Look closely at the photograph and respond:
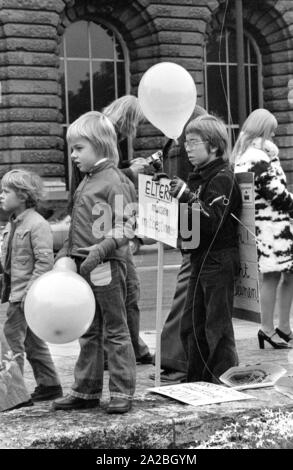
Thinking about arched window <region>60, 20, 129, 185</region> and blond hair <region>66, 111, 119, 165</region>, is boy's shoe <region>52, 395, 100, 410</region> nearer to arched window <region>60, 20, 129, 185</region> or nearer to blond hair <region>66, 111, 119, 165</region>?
blond hair <region>66, 111, 119, 165</region>

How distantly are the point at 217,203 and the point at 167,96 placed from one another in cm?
62

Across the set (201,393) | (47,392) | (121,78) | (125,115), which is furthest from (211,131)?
(121,78)

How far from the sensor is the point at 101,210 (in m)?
4.55

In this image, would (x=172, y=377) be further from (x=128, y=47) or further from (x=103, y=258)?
(x=128, y=47)

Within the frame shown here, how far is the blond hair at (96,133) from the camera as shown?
464 cm

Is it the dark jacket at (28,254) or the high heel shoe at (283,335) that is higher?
the dark jacket at (28,254)

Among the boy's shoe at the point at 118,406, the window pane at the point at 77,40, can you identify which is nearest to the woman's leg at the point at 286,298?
the boy's shoe at the point at 118,406

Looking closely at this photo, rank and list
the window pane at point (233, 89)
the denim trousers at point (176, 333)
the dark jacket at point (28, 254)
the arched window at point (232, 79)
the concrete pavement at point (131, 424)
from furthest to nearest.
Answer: the arched window at point (232, 79) → the window pane at point (233, 89) → the denim trousers at point (176, 333) → the dark jacket at point (28, 254) → the concrete pavement at point (131, 424)

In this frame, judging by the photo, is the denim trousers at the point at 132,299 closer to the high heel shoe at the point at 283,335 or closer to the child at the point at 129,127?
the child at the point at 129,127

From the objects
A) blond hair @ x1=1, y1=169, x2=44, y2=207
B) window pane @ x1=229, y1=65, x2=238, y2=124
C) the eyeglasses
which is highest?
window pane @ x1=229, y1=65, x2=238, y2=124

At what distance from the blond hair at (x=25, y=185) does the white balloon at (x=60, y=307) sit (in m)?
1.32

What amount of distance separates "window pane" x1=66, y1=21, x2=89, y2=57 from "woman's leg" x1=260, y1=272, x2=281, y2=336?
1473 centimetres

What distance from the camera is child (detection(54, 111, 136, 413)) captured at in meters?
4.54

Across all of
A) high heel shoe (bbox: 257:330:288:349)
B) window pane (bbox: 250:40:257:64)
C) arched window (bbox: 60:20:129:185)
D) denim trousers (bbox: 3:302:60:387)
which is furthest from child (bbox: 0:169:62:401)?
window pane (bbox: 250:40:257:64)
